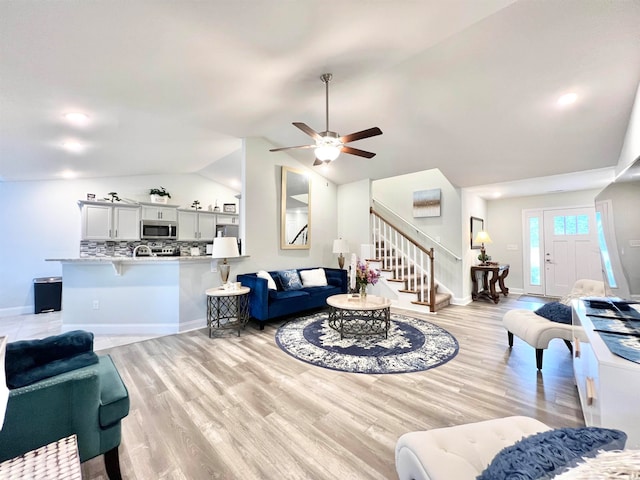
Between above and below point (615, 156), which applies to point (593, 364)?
below

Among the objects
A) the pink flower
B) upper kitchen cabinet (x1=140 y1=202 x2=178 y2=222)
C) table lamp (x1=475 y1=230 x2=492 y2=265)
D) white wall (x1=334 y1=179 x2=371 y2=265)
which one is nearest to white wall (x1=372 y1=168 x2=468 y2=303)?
table lamp (x1=475 y1=230 x2=492 y2=265)

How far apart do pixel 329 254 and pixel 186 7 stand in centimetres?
481

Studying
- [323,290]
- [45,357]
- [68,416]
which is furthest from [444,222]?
[45,357]

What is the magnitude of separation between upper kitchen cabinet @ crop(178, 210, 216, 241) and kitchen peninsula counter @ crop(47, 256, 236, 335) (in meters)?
2.55

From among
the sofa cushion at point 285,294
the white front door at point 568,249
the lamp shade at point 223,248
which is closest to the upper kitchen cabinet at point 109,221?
the lamp shade at point 223,248

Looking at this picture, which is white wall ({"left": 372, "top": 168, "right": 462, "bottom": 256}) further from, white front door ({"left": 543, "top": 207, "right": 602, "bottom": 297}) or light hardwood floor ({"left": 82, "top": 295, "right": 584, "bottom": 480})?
light hardwood floor ({"left": 82, "top": 295, "right": 584, "bottom": 480})

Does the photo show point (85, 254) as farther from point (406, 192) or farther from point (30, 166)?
point (406, 192)

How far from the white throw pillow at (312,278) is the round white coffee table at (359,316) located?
859 mm

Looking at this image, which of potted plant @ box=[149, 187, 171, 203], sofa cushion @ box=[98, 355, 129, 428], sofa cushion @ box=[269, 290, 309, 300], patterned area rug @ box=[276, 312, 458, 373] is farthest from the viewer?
potted plant @ box=[149, 187, 171, 203]

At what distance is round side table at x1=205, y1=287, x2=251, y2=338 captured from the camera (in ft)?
12.0

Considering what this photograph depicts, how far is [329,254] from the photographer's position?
6.07 meters

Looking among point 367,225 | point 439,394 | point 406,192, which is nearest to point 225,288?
point 439,394

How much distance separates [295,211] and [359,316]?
240 cm

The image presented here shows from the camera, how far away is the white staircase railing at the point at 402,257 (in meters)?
5.12
